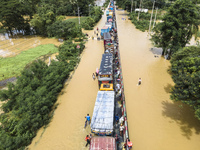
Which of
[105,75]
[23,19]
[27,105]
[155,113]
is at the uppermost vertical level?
[23,19]

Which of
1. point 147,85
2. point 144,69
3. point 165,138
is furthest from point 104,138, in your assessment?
point 144,69

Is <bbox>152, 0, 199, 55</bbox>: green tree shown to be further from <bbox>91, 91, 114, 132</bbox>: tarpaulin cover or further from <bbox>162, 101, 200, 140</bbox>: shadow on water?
<bbox>91, 91, 114, 132</bbox>: tarpaulin cover

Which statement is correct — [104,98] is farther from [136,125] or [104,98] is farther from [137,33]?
[137,33]

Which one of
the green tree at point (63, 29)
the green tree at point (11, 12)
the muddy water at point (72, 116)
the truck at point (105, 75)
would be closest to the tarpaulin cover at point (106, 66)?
the truck at point (105, 75)

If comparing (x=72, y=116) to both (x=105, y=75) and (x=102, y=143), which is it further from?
(x=105, y=75)

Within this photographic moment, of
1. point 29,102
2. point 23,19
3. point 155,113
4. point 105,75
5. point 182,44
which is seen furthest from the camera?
point 23,19

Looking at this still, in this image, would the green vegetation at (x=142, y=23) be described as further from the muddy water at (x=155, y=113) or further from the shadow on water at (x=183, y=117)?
the shadow on water at (x=183, y=117)

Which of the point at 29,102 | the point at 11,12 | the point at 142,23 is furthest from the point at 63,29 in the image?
the point at 142,23
